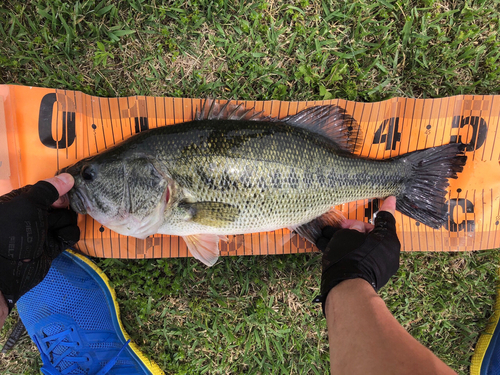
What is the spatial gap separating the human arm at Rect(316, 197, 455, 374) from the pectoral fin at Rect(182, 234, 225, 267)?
1.00 meters

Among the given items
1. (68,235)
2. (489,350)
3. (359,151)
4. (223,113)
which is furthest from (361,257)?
(68,235)

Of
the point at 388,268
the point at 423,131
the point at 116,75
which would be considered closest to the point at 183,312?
the point at 388,268

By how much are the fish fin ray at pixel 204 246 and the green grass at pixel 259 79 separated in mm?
382

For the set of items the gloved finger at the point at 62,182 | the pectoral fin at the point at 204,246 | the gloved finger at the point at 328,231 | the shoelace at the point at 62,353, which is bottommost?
the shoelace at the point at 62,353

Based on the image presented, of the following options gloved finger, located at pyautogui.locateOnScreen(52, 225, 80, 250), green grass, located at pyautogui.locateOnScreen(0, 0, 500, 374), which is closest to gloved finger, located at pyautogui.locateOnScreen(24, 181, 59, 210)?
gloved finger, located at pyautogui.locateOnScreen(52, 225, 80, 250)

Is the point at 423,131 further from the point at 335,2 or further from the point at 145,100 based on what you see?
the point at 145,100

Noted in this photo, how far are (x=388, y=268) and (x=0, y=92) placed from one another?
385cm

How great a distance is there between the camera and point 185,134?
2361 mm

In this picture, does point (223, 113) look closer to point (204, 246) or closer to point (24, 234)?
point (204, 246)

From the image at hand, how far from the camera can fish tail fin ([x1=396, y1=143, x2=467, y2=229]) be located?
9.19 feet

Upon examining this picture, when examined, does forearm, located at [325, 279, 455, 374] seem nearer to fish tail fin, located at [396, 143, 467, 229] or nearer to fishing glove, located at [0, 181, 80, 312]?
fish tail fin, located at [396, 143, 467, 229]

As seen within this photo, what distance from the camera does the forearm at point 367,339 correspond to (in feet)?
5.27

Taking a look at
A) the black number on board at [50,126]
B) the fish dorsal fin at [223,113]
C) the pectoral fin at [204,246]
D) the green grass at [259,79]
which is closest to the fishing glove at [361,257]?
the green grass at [259,79]

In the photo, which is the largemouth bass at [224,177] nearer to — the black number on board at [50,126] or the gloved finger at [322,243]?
the gloved finger at [322,243]
